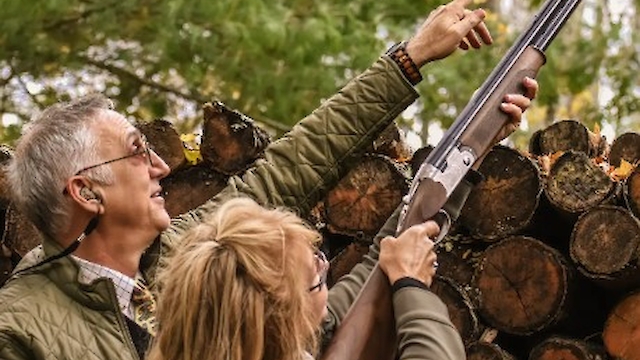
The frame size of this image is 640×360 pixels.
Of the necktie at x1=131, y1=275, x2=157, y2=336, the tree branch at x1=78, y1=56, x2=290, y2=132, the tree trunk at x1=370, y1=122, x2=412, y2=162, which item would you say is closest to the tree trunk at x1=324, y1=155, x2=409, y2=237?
the tree trunk at x1=370, y1=122, x2=412, y2=162

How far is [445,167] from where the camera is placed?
282cm

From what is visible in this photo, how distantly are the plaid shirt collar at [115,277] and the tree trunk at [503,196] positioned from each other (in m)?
1.54

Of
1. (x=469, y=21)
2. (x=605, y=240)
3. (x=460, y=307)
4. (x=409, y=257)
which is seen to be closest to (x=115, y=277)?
(x=409, y=257)

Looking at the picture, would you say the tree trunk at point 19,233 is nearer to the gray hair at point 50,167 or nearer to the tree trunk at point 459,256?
the tree trunk at point 459,256

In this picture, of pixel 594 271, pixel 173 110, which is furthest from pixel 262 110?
pixel 594 271

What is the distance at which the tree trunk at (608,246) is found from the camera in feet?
11.9

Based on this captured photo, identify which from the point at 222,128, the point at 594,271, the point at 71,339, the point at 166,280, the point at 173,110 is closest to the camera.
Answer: the point at 166,280

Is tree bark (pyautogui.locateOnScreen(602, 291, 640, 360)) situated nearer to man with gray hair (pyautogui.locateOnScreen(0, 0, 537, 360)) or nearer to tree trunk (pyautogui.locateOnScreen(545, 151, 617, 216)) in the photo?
tree trunk (pyautogui.locateOnScreen(545, 151, 617, 216))

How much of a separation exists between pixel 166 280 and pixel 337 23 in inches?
234

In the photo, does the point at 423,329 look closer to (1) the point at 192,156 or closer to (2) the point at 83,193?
(2) the point at 83,193

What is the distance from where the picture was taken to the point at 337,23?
8055 millimetres

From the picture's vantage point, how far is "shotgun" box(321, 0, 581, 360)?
248 centimetres

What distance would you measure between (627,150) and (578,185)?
2.05 feet

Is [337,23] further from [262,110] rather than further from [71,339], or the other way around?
[71,339]
